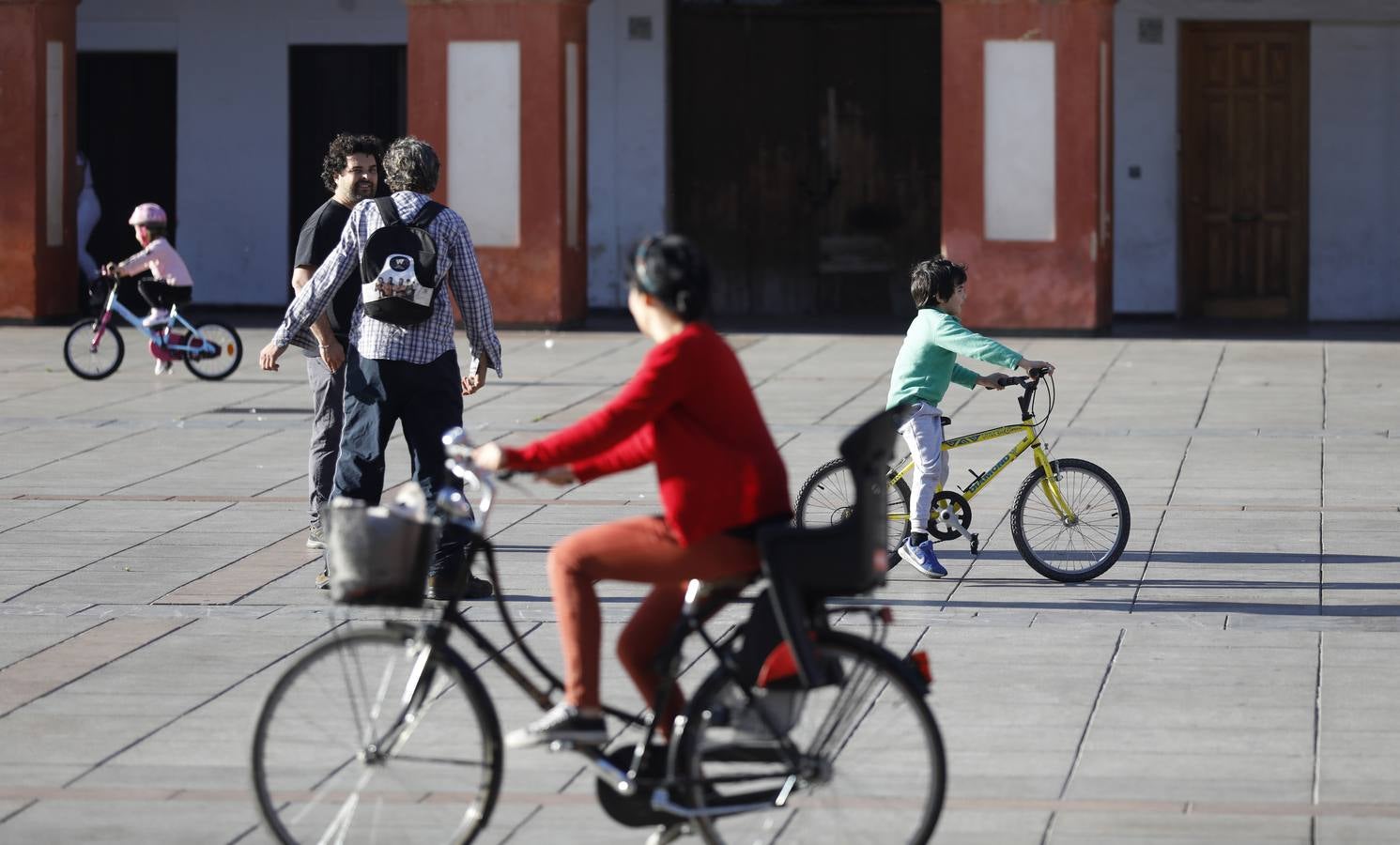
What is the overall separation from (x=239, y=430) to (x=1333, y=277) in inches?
479

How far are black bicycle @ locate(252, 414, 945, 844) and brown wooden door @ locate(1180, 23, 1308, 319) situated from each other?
58.3 feet

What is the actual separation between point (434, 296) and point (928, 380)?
2.03 meters

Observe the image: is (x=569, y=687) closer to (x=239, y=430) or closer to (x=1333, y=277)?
(x=239, y=430)

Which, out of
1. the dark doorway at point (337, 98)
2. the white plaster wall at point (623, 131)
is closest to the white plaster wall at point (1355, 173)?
the white plaster wall at point (623, 131)

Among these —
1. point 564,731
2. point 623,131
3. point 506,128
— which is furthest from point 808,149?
point 564,731

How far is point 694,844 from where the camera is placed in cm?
569

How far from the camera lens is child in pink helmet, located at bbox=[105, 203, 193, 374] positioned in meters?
16.6

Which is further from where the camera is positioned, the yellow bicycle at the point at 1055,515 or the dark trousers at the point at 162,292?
the dark trousers at the point at 162,292

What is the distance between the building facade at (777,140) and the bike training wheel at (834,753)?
51.6ft

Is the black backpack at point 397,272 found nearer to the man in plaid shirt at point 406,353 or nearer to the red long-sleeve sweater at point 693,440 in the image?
the man in plaid shirt at point 406,353

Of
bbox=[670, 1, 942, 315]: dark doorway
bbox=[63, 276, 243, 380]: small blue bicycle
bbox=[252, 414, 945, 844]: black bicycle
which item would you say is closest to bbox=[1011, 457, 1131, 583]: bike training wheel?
bbox=[252, 414, 945, 844]: black bicycle

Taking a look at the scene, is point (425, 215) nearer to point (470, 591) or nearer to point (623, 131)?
point (470, 591)

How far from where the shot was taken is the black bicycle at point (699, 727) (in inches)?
200

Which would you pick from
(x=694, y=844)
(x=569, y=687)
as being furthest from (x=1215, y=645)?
(x=569, y=687)
